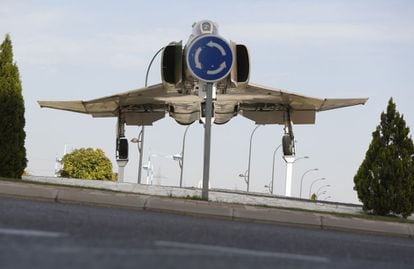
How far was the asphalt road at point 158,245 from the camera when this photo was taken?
15.0ft

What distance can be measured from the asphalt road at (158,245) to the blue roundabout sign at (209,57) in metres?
3.85

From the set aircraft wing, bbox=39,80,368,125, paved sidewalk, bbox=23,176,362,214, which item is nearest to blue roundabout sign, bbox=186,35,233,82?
paved sidewalk, bbox=23,176,362,214

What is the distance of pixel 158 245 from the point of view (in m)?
5.48

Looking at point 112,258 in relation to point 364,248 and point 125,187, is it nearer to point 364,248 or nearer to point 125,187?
point 364,248

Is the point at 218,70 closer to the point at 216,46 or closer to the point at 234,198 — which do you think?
the point at 216,46

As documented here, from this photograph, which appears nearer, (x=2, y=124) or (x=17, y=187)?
(x=17, y=187)

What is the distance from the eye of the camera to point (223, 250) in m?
5.53

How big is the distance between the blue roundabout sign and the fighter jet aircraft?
1413 cm

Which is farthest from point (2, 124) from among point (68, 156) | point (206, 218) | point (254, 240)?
point (68, 156)

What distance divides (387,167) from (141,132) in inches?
984

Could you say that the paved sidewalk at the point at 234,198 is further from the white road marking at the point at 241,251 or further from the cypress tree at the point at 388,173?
the white road marking at the point at 241,251

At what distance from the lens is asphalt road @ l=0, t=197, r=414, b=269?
4.57 metres

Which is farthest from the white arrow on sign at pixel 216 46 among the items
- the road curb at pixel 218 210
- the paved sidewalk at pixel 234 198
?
the paved sidewalk at pixel 234 198

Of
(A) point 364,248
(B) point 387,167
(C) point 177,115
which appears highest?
(C) point 177,115
